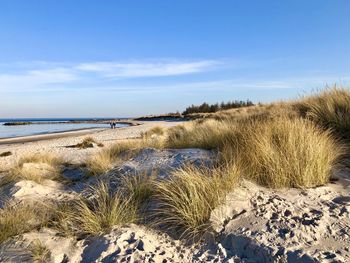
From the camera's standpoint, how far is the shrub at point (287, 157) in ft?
16.0

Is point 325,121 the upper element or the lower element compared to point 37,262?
upper

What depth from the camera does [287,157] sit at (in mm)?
5168

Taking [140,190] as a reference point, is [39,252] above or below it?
below

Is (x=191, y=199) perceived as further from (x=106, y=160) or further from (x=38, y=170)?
(x=38, y=170)

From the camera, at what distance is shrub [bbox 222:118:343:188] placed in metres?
4.87

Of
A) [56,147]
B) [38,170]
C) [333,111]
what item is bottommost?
[56,147]

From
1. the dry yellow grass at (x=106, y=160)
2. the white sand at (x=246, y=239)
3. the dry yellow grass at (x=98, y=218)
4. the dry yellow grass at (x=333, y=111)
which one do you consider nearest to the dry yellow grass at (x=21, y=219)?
the white sand at (x=246, y=239)

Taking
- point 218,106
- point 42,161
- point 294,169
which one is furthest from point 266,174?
point 218,106

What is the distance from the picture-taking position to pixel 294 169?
492cm

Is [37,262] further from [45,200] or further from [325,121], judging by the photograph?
[325,121]

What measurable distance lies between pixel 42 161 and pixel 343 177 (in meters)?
6.76

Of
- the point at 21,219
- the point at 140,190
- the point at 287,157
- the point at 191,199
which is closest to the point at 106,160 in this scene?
the point at 140,190

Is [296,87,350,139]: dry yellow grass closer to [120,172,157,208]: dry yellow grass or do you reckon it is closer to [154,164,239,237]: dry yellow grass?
[154,164,239,237]: dry yellow grass

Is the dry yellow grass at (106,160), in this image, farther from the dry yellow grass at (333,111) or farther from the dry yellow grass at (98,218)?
the dry yellow grass at (333,111)
